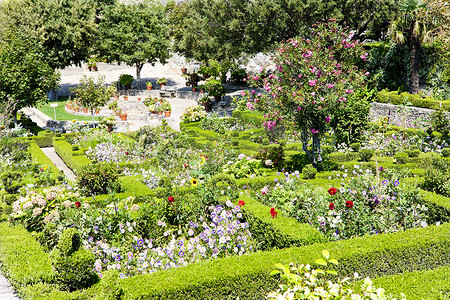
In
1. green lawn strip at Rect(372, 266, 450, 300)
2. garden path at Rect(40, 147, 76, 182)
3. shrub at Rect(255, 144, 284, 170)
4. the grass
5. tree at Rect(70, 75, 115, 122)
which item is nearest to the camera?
green lawn strip at Rect(372, 266, 450, 300)

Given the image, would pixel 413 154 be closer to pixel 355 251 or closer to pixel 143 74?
pixel 355 251

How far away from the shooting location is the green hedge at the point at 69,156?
1274cm

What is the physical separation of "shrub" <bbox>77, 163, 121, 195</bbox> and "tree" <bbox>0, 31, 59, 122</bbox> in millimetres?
10883

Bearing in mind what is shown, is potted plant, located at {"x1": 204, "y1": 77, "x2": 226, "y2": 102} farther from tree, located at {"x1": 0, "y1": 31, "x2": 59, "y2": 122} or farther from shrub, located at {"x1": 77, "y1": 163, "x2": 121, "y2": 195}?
shrub, located at {"x1": 77, "y1": 163, "x2": 121, "y2": 195}

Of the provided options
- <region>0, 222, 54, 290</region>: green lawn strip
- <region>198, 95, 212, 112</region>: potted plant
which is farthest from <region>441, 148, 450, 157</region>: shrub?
<region>198, 95, 212, 112</region>: potted plant

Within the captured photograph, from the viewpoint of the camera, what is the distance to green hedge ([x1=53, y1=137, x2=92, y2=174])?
1274 centimetres

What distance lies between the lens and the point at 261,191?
798cm

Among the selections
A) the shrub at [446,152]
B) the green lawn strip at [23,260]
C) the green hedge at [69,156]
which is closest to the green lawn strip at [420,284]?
the green lawn strip at [23,260]

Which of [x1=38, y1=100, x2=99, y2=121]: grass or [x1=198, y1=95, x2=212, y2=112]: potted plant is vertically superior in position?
[x1=198, y1=95, x2=212, y2=112]: potted plant

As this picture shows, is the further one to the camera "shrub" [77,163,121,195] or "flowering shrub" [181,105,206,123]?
"flowering shrub" [181,105,206,123]

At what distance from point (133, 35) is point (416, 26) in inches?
917

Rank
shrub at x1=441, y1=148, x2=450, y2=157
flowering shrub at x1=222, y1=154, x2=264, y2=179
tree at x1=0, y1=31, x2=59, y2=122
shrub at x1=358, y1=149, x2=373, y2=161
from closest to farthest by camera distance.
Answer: flowering shrub at x1=222, y1=154, x2=264, y2=179 < shrub at x1=358, y1=149, x2=373, y2=161 < shrub at x1=441, y1=148, x2=450, y2=157 < tree at x1=0, y1=31, x2=59, y2=122

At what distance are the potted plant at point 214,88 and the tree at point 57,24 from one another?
534 inches

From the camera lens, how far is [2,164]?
11.7 m
